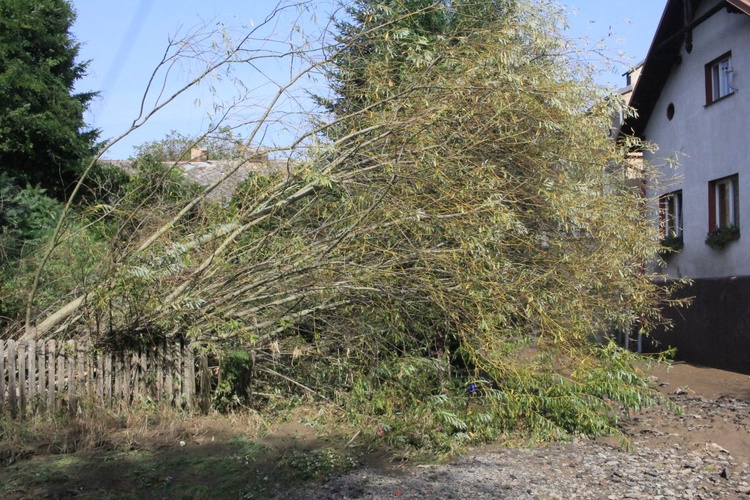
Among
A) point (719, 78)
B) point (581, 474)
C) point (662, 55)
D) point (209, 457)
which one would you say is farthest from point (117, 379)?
point (662, 55)

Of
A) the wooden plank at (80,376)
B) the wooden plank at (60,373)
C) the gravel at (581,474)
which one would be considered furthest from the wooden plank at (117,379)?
the gravel at (581,474)

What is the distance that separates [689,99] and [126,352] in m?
13.2

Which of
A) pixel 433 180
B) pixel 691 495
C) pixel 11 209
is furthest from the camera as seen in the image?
pixel 11 209

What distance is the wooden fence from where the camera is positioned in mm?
7070

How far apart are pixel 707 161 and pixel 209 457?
40.1ft

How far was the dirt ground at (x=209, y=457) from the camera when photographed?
18.3ft

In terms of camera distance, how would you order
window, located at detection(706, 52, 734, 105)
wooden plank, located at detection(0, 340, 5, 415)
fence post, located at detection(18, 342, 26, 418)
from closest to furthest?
wooden plank, located at detection(0, 340, 5, 415), fence post, located at detection(18, 342, 26, 418), window, located at detection(706, 52, 734, 105)

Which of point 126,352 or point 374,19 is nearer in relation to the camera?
point 126,352

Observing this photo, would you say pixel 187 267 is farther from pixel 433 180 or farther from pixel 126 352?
pixel 433 180

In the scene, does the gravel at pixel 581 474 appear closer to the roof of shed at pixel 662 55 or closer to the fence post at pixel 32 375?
the fence post at pixel 32 375

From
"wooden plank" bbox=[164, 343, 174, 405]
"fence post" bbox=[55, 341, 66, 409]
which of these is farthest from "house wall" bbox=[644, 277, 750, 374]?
"fence post" bbox=[55, 341, 66, 409]

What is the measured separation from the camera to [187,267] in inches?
297

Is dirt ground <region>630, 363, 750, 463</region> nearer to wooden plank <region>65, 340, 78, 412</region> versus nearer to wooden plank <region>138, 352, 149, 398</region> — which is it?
wooden plank <region>138, 352, 149, 398</region>

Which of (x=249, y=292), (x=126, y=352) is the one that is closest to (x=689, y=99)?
(x=249, y=292)
